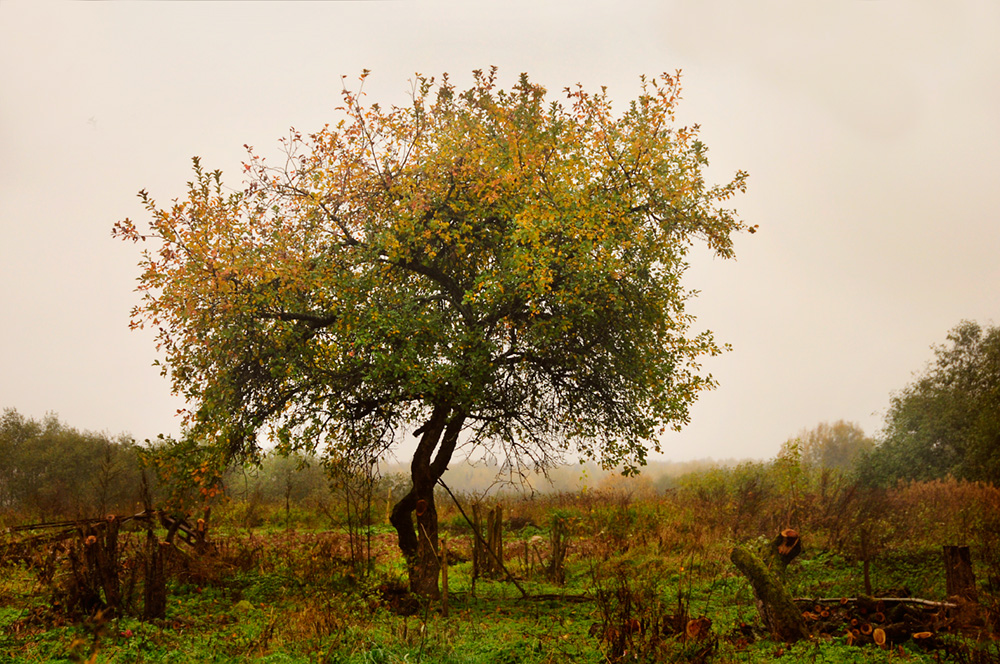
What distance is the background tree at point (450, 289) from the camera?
10.8m

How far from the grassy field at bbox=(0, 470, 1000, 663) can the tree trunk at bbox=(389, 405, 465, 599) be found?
0.50 meters

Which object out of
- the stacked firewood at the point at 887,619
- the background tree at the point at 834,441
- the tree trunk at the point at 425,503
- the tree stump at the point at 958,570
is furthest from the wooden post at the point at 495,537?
the background tree at the point at 834,441

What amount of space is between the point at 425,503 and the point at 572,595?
3.18 metres

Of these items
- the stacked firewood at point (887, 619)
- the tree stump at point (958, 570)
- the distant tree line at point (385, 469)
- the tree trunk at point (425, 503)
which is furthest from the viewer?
the distant tree line at point (385, 469)

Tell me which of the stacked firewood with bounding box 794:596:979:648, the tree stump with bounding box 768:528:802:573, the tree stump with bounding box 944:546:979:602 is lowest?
the stacked firewood with bounding box 794:596:979:648

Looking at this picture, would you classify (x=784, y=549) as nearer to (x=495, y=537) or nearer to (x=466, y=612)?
(x=466, y=612)

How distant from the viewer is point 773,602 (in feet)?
28.8

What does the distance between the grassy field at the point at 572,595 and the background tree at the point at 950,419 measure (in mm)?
7198

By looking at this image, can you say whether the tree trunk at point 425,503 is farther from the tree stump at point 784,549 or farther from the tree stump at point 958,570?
the tree stump at point 958,570

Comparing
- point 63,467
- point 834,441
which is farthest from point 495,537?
point 834,441

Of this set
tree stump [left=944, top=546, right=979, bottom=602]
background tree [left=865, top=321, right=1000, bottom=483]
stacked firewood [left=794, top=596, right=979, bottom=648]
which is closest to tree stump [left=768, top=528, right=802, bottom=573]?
stacked firewood [left=794, top=596, right=979, bottom=648]

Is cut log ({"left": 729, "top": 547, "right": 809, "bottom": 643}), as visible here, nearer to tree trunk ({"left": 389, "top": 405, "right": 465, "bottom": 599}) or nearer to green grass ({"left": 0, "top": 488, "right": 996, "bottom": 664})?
green grass ({"left": 0, "top": 488, "right": 996, "bottom": 664})

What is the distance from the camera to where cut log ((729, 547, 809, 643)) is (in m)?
8.60

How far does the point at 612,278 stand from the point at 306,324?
5505 mm
